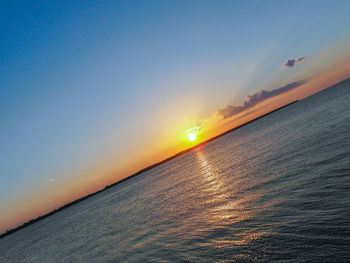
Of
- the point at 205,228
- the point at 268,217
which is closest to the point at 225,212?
the point at 205,228

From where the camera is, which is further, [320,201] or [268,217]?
[268,217]

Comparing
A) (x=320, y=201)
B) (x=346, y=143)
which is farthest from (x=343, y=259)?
(x=346, y=143)

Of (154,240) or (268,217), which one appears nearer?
(268,217)

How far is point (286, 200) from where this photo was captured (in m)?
14.9

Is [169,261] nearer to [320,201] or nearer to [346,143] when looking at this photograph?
[320,201]

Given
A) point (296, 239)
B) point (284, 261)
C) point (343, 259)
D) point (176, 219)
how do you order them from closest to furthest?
1. point (343, 259)
2. point (284, 261)
3. point (296, 239)
4. point (176, 219)

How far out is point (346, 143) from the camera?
21812 mm

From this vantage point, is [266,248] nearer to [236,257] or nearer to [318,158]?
[236,257]

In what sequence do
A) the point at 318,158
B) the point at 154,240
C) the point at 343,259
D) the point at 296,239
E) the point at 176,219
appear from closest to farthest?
the point at 343,259, the point at 296,239, the point at 154,240, the point at 318,158, the point at 176,219

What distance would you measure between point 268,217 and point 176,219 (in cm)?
1189

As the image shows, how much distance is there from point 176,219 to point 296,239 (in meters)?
14.7

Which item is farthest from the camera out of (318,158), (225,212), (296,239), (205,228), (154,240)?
(318,158)

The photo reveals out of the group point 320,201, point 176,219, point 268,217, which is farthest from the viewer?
point 176,219

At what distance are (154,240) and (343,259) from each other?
15406 millimetres
